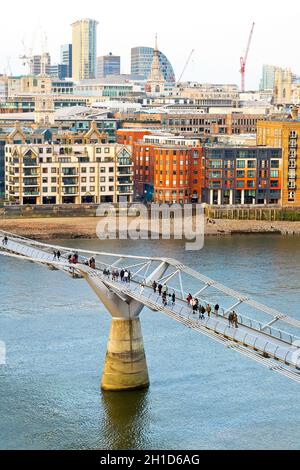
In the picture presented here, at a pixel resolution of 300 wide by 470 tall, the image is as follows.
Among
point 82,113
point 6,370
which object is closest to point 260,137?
point 82,113

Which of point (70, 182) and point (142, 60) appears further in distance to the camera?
point (142, 60)

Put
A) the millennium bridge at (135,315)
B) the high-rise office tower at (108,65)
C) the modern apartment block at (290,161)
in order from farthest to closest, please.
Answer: the high-rise office tower at (108,65) < the modern apartment block at (290,161) < the millennium bridge at (135,315)

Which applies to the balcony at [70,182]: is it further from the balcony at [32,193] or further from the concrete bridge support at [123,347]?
the concrete bridge support at [123,347]

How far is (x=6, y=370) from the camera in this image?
21609 mm

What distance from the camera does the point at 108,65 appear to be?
449 ft

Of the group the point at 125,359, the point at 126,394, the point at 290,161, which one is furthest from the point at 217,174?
the point at 126,394

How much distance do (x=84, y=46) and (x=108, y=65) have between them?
5781 millimetres

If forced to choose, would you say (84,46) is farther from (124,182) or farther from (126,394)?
(126,394)

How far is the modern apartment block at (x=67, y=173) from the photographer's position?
159 feet

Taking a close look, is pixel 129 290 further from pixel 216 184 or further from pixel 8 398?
pixel 216 184

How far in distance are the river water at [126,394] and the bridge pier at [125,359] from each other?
21cm

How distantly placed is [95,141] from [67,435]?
1427 inches

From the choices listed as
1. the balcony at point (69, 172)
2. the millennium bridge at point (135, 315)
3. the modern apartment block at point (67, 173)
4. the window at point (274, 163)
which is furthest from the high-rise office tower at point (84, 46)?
the millennium bridge at point (135, 315)

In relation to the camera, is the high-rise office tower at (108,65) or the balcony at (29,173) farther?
the high-rise office tower at (108,65)
